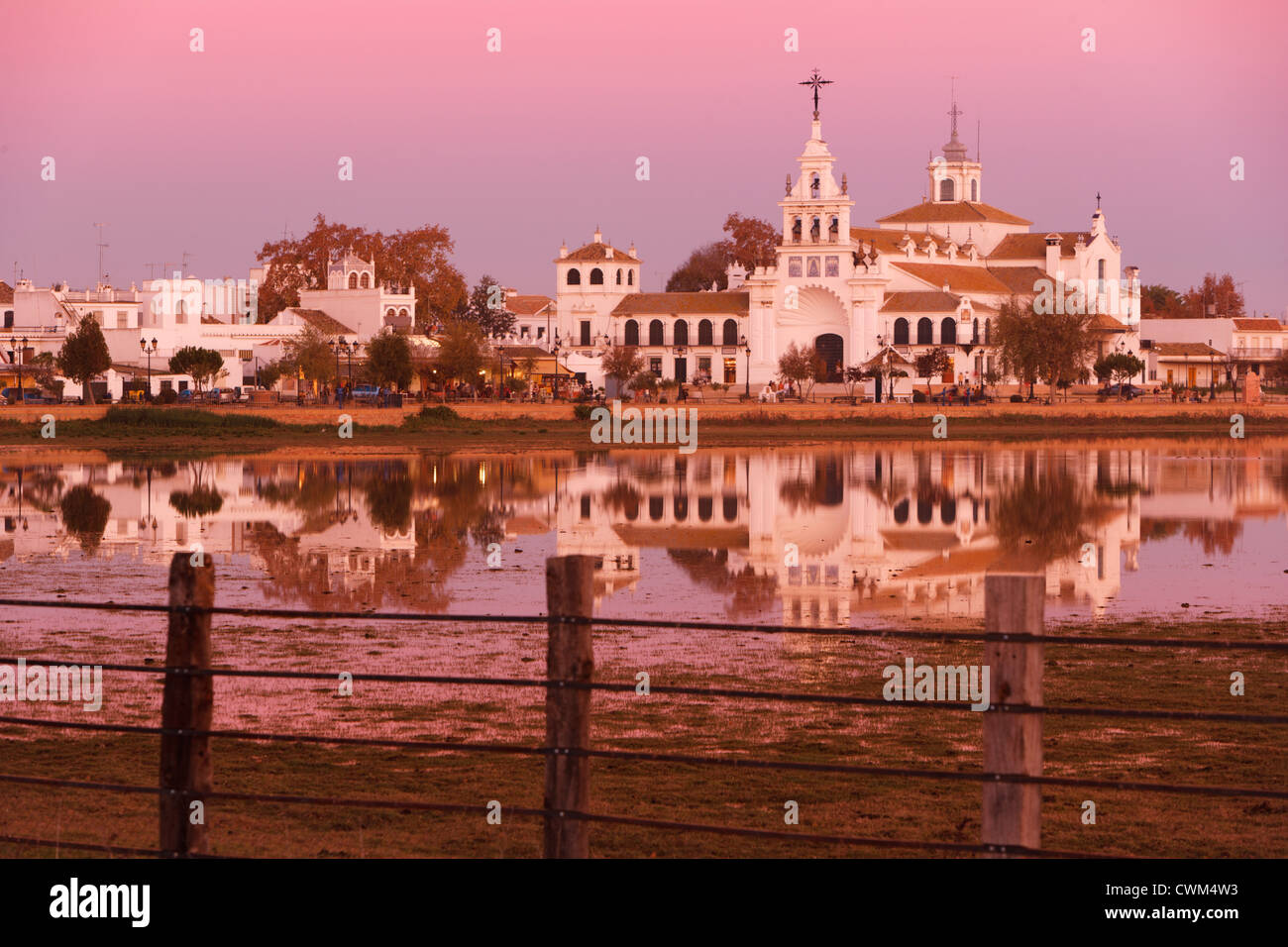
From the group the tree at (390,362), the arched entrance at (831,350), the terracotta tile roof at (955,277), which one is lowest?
the tree at (390,362)

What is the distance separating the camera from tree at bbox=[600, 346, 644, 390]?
103 metres

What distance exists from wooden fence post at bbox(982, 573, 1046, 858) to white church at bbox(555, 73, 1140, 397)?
9382cm

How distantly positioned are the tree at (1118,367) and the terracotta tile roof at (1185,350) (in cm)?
1716

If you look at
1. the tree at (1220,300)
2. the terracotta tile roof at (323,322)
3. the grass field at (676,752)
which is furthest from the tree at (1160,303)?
the grass field at (676,752)

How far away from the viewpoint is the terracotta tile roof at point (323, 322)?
10106cm

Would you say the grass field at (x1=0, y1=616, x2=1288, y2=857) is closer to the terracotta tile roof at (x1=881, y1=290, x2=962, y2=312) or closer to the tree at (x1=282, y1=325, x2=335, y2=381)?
the tree at (x1=282, y1=325, x2=335, y2=381)

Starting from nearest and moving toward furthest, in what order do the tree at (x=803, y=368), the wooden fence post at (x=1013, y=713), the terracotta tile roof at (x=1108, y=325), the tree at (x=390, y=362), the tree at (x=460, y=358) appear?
the wooden fence post at (x=1013, y=713) < the tree at (x=390, y=362) < the tree at (x=460, y=358) < the tree at (x=803, y=368) < the terracotta tile roof at (x=1108, y=325)

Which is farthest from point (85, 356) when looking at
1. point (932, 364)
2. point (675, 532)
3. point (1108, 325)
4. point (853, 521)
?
point (1108, 325)

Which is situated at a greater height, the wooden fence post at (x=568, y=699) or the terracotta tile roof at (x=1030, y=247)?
the terracotta tile roof at (x=1030, y=247)

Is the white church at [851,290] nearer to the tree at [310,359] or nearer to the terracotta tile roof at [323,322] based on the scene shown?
the terracotta tile roof at [323,322]

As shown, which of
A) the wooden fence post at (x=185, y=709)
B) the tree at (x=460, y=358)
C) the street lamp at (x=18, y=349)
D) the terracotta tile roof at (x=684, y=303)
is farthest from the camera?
the terracotta tile roof at (x=684, y=303)

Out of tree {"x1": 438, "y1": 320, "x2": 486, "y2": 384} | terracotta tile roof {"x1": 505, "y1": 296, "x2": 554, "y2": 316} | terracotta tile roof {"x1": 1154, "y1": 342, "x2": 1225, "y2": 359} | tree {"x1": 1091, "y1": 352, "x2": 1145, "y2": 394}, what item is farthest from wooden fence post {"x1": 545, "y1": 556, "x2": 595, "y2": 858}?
terracotta tile roof {"x1": 505, "y1": 296, "x2": 554, "y2": 316}

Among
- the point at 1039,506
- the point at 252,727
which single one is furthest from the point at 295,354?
the point at 252,727
